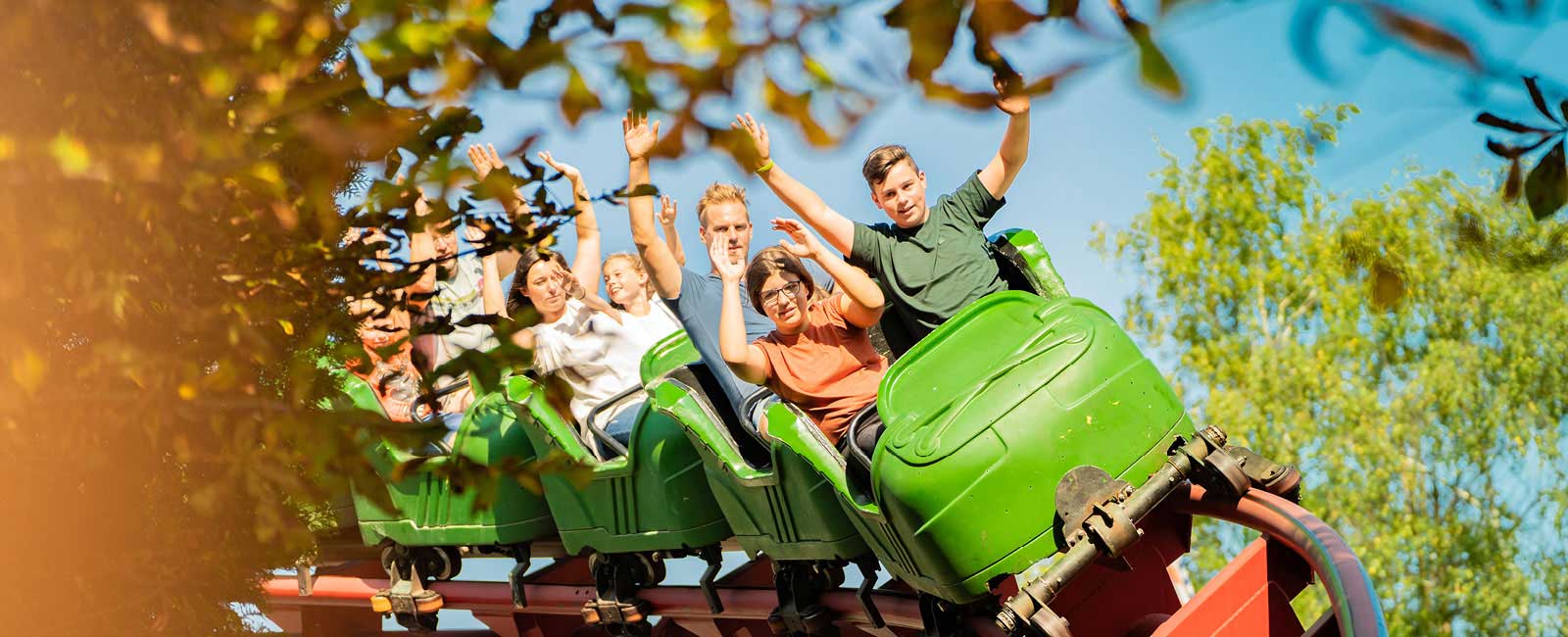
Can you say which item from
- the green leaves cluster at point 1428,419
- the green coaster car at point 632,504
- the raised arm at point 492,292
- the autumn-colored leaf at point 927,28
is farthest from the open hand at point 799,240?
the green leaves cluster at point 1428,419

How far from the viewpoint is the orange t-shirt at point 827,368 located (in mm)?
3436

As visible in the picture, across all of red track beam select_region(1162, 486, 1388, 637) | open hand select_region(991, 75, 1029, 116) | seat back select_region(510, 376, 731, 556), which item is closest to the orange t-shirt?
seat back select_region(510, 376, 731, 556)

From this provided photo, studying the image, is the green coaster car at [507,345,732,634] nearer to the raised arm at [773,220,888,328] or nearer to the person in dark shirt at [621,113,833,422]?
the person in dark shirt at [621,113,833,422]

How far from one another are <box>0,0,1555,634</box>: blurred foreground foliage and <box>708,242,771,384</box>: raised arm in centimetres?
108

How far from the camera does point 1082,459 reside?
9.60ft

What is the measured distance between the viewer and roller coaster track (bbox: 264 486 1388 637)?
2.76 meters

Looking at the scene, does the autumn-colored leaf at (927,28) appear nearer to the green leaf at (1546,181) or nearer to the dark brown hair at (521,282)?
the green leaf at (1546,181)

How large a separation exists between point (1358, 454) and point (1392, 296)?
10.7m

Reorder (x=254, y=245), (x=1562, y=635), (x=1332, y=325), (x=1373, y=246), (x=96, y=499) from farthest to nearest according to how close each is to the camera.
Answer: (x=1332, y=325) → (x=1562, y=635) → (x=96, y=499) → (x=254, y=245) → (x=1373, y=246)

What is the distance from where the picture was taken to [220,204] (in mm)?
1847

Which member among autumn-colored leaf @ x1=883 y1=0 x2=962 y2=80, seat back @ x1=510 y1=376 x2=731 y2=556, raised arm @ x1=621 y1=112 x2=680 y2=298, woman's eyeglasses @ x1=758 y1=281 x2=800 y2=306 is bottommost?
seat back @ x1=510 y1=376 x2=731 y2=556

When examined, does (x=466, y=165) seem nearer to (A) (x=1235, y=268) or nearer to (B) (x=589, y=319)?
(B) (x=589, y=319)

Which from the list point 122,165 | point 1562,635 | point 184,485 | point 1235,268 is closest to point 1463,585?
point 1562,635

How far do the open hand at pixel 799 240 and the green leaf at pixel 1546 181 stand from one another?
2043 millimetres
